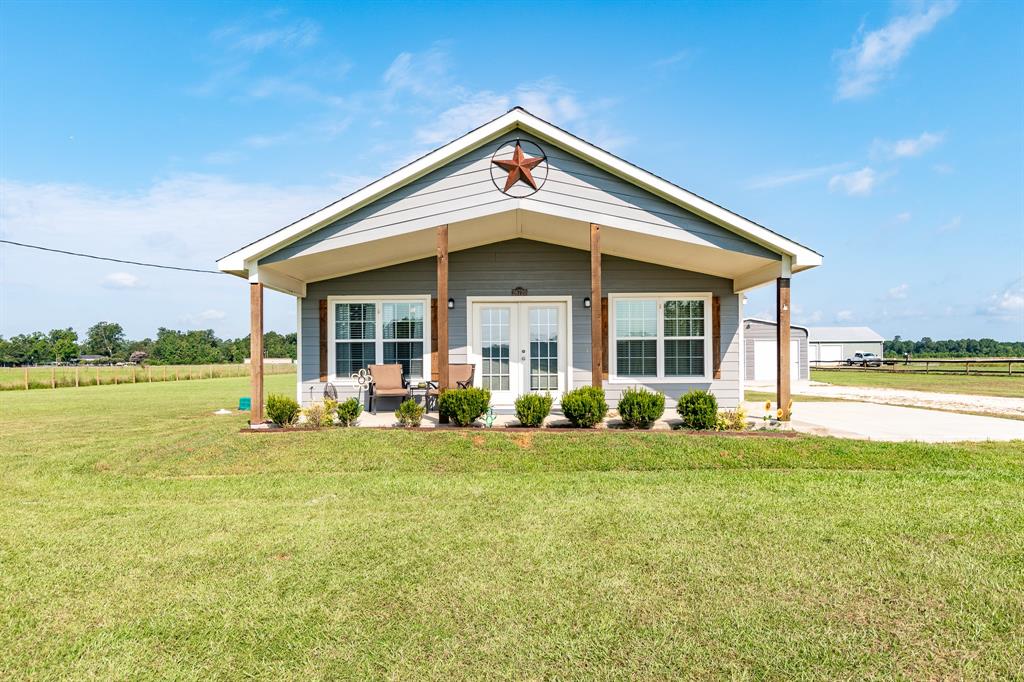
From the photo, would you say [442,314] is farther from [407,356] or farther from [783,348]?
[783,348]

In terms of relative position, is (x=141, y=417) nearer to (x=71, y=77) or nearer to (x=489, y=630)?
(x=71, y=77)

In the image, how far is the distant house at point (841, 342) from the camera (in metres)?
65.4

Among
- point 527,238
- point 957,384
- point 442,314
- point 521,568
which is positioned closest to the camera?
point 521,568

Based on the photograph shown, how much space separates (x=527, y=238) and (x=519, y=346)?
80.4 inches

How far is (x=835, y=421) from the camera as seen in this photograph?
9.91 metres

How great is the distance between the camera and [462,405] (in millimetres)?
7969

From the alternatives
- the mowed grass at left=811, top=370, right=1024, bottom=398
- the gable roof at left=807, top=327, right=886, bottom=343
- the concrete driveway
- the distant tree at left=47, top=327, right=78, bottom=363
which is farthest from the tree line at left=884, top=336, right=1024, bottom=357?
the distant tree at left=47, top=327, right=78, bottom=363

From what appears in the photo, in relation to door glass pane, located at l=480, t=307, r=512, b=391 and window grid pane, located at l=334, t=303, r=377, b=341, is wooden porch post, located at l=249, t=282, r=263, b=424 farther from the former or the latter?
door glass pane, located at l=480, t=307, r=512, b=391

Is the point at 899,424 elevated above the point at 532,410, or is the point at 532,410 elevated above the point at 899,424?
the point at 532,410

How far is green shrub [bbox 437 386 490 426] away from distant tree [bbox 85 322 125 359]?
330 ft

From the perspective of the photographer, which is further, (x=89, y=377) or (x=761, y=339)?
(x=89, y=377)

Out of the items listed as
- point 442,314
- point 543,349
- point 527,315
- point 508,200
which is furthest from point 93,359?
point 442,314

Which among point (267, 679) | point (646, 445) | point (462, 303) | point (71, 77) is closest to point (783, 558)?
point (267, 679)

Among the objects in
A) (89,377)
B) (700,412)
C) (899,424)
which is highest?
(700,412)
